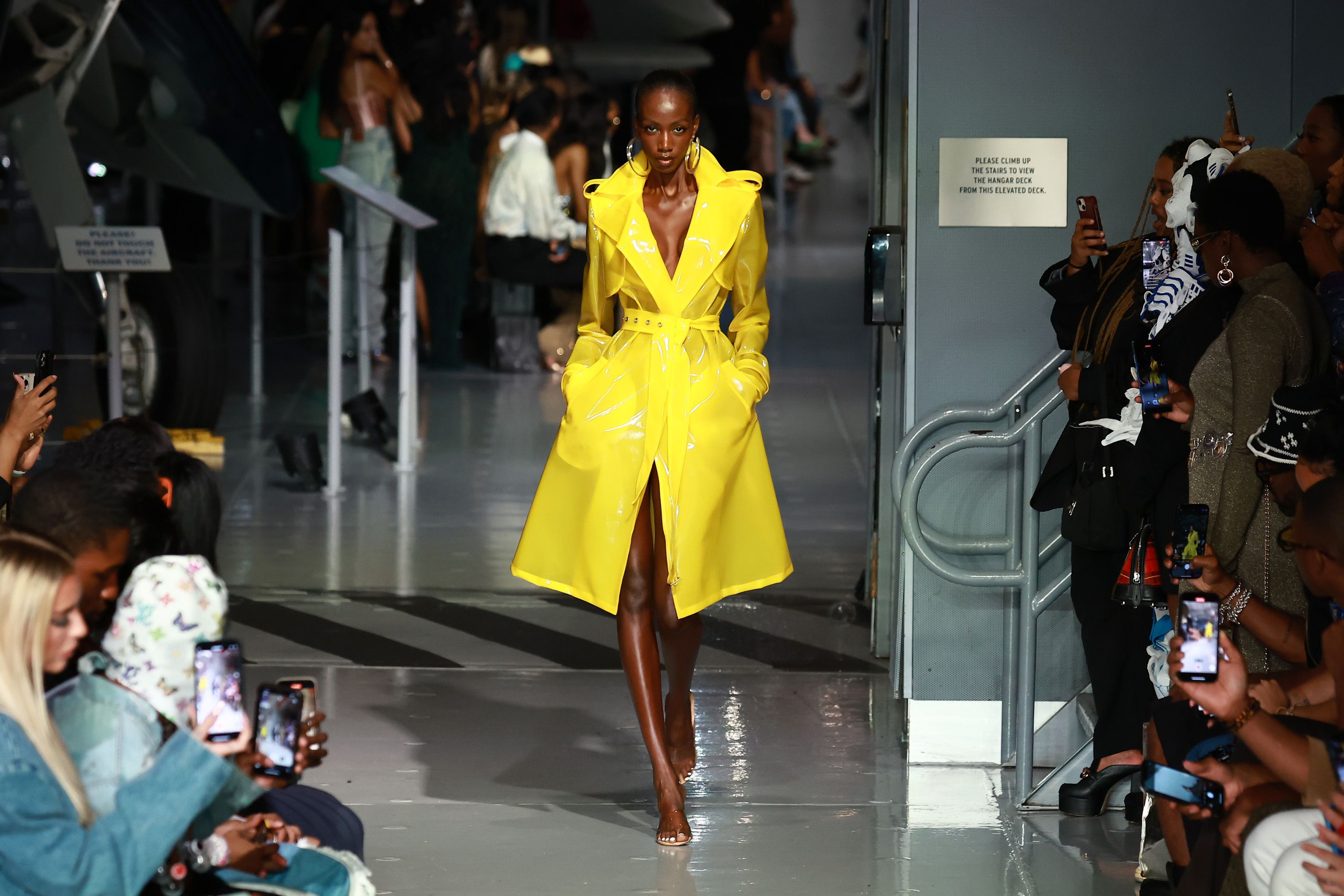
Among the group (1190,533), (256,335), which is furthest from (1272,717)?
(256,335)

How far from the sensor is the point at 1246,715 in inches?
122

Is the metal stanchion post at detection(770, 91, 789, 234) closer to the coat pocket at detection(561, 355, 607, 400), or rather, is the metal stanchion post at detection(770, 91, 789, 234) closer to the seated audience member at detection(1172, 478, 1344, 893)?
the coat pocket at detection(561, 355, 607, 400)

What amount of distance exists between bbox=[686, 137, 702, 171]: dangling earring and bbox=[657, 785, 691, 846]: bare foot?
152cm

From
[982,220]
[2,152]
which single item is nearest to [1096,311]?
[982,220]

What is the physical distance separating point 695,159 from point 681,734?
4.84 feet

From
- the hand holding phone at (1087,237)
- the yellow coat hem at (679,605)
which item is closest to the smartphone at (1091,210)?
the hand holding phone at (1087,237)

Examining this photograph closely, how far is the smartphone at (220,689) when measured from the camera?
266cm

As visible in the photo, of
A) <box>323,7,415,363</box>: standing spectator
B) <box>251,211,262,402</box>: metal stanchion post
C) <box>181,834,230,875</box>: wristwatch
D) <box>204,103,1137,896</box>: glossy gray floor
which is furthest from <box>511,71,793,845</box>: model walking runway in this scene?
<box>323,7,415,363</box>: standing spectator

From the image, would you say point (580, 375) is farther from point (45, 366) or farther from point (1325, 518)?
point (1325, 518)

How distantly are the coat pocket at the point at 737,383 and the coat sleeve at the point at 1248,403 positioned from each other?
3.78 ft

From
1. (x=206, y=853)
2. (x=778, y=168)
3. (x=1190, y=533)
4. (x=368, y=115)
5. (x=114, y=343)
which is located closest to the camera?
(x=206, y=853)

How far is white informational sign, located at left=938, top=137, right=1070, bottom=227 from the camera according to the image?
491 centimetres

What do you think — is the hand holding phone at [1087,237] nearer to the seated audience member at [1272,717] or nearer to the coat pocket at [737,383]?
the coat pocket at [737,383]

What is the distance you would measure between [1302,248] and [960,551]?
50.4 inches
